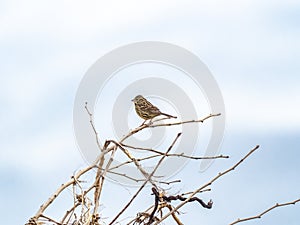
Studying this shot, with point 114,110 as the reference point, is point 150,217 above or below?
below

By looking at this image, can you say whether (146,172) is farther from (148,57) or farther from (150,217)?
(148,57)

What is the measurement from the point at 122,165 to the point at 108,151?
6 cm

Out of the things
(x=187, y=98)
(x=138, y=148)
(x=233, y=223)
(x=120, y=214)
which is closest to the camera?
(x=233, y=223)

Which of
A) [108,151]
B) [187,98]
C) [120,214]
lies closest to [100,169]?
[108,151]

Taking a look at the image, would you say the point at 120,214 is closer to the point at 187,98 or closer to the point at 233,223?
the point at 233,223

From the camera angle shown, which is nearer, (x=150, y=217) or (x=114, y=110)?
(x=150, y=217)

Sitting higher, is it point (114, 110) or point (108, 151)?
point (114, 110)

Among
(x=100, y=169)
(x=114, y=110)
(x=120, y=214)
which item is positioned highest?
(x=114, y=110)

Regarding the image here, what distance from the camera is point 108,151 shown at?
5.90 ft

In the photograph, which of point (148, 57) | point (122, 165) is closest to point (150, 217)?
point (122, 165)

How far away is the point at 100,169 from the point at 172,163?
229mm

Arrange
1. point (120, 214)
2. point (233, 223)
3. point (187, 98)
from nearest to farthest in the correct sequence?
1. point (233, 223)
2. point (120, 214)
3. point (187, 98)

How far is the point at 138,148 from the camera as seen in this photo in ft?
5.85

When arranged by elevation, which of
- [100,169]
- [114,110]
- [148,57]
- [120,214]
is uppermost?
[148,57]
